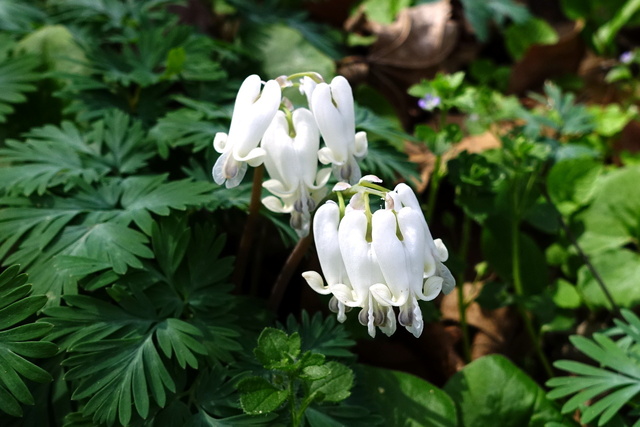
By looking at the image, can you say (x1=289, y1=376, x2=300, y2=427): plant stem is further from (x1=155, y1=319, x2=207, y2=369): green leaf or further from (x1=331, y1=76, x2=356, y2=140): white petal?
(x1=331, y1=76, x2=356, y2=140): white petal

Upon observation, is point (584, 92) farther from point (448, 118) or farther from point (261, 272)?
point (261, 272)

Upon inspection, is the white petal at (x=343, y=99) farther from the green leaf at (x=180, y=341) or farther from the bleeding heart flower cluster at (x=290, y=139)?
the green leaf at (x=180, y=341)

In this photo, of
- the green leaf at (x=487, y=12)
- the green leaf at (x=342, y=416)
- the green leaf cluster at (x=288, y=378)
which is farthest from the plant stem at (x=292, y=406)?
the green leaf at (x=487, y=12)

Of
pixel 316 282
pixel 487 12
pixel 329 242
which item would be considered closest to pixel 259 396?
pixel 316 282

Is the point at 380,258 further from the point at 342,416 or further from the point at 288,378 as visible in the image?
the point at 342,416

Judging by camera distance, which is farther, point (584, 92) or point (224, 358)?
point (584, 92)

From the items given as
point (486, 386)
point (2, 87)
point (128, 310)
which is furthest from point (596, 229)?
point (2, 87)
